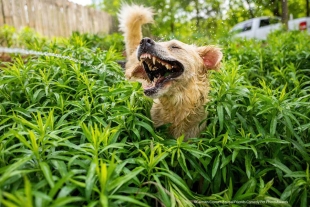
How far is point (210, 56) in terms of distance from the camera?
3451mm

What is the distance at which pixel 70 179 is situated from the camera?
63.2 inches

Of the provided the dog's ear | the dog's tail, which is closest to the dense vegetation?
the dog's ear

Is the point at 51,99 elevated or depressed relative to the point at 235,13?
depressed

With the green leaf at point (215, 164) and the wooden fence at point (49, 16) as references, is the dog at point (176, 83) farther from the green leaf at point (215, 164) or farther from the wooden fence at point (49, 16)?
the wooden fence at point (49, 16)

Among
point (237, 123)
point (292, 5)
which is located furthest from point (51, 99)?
point (292, 5)

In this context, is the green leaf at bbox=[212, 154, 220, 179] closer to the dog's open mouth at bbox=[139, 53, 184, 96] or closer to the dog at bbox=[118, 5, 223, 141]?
the dog at bbox=[118, 5, 223, 141]

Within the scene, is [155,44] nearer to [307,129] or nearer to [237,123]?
[237,123]

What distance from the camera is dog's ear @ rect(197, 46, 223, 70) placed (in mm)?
3398

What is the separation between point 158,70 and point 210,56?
0.65 m

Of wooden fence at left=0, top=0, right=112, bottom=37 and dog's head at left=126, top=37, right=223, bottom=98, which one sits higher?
wooden fence at left=0, top=0, right=112, bottom=37

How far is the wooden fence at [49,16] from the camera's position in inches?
280

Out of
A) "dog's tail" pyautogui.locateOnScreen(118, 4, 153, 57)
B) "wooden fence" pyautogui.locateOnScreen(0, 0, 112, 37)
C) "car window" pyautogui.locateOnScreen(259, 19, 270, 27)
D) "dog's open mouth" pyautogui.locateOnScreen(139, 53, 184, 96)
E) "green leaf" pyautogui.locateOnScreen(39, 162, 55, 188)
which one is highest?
"wooden fence" pyautogui.locateOnScreen(0, 0, 112, 37)

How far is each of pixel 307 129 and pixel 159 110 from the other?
146 centimetres

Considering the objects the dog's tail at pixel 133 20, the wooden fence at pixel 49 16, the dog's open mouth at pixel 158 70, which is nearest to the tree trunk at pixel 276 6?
the wooden fence at pixel 49 16
